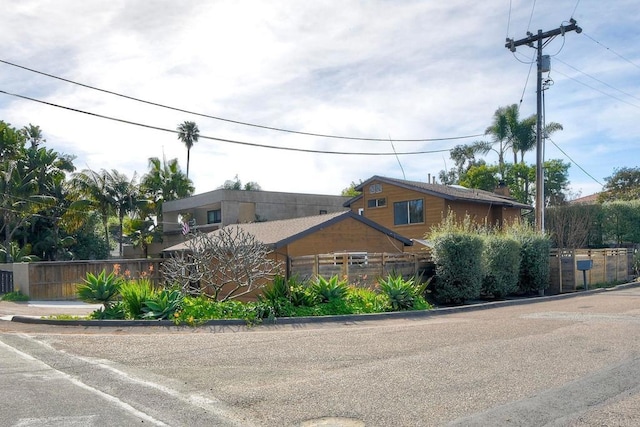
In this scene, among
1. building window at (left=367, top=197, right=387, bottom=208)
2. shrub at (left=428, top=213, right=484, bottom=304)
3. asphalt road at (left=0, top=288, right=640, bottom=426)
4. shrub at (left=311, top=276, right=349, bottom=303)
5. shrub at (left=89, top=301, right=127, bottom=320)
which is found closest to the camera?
asphalt road at (left=0, top=288, right=640, bottom=426)

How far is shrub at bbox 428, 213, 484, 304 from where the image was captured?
1903 centimetres

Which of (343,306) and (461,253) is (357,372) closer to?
(343,306)

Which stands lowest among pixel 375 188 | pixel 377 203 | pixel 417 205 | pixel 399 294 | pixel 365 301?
pixel 365 301

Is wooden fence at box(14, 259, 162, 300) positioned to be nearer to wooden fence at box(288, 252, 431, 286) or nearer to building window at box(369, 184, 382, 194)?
wooden fence at box(288, 252, 431, 286)

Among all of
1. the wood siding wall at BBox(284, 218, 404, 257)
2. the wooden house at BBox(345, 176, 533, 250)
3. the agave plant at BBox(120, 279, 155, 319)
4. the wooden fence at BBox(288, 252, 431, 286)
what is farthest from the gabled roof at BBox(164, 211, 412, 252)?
the wooden house at BBox(345, 176, 533, 250)

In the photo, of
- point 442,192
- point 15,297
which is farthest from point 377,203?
point 15,297

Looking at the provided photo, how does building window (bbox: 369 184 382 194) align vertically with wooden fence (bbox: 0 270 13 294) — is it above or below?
above

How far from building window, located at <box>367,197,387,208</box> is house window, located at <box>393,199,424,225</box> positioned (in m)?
0.75

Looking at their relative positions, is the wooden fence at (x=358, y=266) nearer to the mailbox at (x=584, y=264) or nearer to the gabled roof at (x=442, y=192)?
the mailbox at (x=584, y=264)

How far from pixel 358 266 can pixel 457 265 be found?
347 cm

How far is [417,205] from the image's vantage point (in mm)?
30750

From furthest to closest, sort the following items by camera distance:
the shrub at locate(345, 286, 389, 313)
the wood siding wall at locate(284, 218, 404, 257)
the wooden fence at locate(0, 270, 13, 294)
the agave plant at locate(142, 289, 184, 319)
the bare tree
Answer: the wooden fence at locate(0, 270, 13, 294) → the wood siding wall at locate(284, 218, 404, 257) → the bare tree → the shrub at locate(345, 286, 389, 313) → the agave plant at locate(142, 289, 184, 319)

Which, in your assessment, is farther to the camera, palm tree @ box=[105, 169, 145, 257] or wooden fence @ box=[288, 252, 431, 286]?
palm tree @ box=[105, 169, 145, 257]

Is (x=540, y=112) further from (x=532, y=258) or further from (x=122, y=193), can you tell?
(x=122, y=193)
